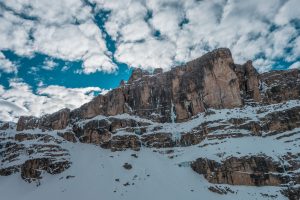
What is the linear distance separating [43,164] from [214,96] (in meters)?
66.6

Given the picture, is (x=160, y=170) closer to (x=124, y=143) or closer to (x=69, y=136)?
(x=124, y=143)

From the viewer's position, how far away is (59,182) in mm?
98688

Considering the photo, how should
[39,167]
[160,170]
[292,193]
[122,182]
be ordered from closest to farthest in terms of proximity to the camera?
[292,193], [122,182], [160,170], [39,167]

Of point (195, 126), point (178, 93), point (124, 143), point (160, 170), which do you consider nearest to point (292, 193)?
point (160, 170)

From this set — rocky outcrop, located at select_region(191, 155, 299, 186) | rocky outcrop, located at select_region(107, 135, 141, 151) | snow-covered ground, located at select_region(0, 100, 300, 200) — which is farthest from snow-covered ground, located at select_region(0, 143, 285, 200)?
rocky outcrop, located at select_region(107, 135, 141, 151)

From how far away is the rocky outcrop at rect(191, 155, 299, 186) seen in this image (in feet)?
263

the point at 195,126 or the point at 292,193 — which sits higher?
the point at 195,126

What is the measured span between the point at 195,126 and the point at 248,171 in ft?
96.4

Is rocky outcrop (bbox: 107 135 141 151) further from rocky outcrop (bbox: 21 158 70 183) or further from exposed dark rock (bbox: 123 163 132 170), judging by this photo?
rocky outcrop (bbox: 21 158 70 183)

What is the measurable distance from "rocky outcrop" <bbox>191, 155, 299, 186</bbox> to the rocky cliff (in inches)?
9.8

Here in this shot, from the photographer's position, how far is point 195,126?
358 ft

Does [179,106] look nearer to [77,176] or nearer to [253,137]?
[253,137]

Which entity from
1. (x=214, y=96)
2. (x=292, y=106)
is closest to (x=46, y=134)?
(x=214, y=96)

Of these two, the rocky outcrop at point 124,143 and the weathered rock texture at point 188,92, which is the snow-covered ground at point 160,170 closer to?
the rocky outcrop at point 124,143
